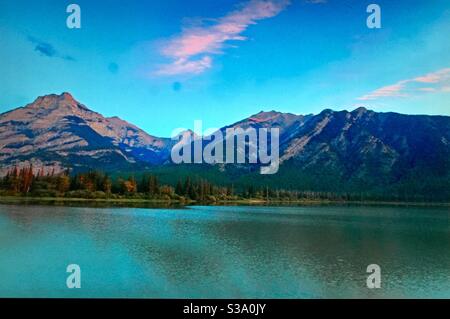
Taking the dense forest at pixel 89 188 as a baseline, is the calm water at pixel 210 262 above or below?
below

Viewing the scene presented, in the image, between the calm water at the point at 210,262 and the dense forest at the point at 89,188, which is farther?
the dense forest at the point at 89,188

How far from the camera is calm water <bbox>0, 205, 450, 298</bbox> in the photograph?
20406mm

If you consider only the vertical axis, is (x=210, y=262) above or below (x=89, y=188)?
below

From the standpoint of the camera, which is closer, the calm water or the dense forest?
the calm water

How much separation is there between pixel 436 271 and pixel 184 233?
22297 millimetres

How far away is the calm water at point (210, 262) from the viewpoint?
66.9ft

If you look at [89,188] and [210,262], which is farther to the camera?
[89,188]

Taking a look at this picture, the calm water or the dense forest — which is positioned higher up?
the dense forest

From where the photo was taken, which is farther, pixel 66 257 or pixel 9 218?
pixel 9 218

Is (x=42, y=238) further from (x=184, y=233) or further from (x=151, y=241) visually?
(x=184, y=233)

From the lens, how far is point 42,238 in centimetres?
3297

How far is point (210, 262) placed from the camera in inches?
1037
